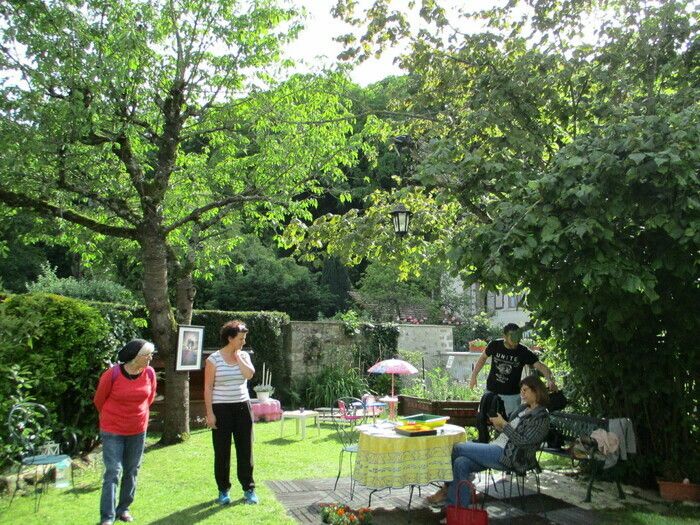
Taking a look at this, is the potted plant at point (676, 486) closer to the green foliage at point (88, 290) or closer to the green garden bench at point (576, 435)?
the green garden bench at point (576, 435)

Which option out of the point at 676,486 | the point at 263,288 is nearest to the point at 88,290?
the point at 263,288

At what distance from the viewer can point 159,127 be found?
8.95 metres

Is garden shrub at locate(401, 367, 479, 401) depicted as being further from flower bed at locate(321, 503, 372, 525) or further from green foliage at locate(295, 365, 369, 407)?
flower bed at locate(321, 503, 372, 525)

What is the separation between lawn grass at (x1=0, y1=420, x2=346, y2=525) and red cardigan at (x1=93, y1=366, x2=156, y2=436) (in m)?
0.81

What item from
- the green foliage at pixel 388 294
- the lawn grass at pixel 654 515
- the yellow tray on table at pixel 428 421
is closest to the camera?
the lawn grass at pixel 654 515

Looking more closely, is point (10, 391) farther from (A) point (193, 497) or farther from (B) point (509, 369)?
(B) point (509, 369)

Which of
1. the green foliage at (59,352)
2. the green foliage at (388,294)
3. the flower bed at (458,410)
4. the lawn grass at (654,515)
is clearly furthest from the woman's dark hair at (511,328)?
the green foliage at (388,294)

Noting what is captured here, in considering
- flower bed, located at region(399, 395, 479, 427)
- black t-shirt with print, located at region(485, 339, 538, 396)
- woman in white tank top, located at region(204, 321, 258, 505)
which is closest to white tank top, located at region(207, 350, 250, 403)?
woman in white tank top, located at region(204, 321, 258, 505)

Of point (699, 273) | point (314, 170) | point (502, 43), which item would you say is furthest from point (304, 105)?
point (699, 273)

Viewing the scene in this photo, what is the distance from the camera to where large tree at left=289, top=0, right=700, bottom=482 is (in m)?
4.51

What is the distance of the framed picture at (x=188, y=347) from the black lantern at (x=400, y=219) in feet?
11.0

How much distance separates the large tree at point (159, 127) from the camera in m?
7.21

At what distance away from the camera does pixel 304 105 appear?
9.52 meters

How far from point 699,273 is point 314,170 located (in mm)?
5843
